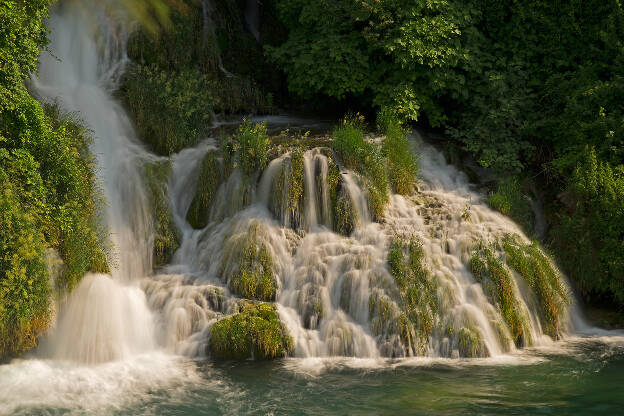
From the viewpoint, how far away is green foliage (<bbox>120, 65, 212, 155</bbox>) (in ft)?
44.8

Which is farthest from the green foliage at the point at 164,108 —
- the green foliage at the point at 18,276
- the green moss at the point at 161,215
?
the green foliage at the point at 18,276

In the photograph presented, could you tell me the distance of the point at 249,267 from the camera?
10914 mm

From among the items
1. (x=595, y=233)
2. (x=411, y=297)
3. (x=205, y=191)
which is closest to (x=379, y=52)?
(x=205, y=191)

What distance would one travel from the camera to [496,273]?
35.8ft

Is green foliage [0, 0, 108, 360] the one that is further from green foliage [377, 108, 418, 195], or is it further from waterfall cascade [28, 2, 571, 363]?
green foliage [377, 108, 418, 195]

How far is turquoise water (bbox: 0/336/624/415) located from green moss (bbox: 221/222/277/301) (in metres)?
1.42

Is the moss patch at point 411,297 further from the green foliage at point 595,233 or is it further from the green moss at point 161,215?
the green moss at point 161,215

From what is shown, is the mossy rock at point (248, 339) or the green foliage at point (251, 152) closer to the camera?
the mossy rock at point (248, 339)

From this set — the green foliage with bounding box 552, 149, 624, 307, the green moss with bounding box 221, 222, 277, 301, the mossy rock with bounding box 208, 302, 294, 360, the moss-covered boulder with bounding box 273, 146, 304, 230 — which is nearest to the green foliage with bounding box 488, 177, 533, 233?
the green foliage with bounding box 552, 149, 624, 307

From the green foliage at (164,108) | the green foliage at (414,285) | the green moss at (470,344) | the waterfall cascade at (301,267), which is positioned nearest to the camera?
the green moss at (470,344)

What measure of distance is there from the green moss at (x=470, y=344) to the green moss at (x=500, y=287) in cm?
74

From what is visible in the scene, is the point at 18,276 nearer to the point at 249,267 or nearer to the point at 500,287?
the point at 249,267

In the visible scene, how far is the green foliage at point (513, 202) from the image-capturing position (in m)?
12.9

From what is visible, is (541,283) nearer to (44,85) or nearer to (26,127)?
(26,127)
